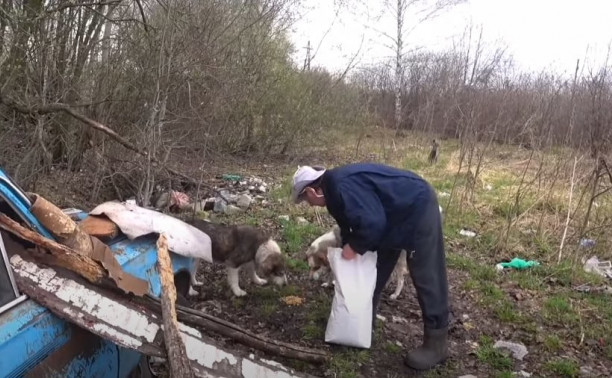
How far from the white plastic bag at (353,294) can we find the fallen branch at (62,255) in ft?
6.49

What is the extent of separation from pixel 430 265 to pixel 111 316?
248cm

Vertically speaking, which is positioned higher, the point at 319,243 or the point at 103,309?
the point at 103,309

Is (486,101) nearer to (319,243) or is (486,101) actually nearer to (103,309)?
(319,243)

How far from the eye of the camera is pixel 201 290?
223 inches

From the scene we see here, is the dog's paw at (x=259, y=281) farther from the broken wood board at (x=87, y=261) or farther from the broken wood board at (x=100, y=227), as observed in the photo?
the broken wood board at (x=87, y=261)

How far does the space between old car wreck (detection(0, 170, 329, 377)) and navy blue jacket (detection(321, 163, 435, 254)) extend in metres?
1.13

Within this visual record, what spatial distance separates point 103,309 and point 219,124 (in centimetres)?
724

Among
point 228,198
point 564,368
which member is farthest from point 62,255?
point 228,198

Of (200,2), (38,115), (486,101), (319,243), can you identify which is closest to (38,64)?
(38,115)

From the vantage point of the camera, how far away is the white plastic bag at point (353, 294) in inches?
163

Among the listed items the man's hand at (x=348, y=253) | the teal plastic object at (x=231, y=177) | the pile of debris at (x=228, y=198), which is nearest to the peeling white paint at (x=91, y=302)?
the man's hand at (x=348, y=253)

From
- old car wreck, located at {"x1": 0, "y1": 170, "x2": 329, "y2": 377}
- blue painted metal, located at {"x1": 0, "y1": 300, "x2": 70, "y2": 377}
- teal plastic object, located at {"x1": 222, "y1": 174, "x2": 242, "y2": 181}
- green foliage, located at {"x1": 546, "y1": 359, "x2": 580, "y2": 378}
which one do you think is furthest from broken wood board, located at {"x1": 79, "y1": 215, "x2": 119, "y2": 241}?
teal plastic object, located at {"x1": 222, "y1": 174, "x2": 242, "y2": 181}

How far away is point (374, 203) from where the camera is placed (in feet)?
12.6

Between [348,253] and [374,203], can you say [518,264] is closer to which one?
[348,253]
